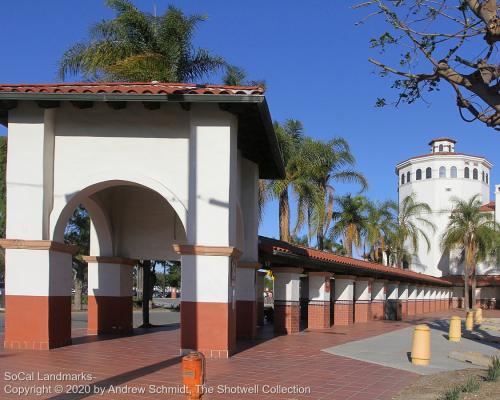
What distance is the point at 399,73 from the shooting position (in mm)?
10242

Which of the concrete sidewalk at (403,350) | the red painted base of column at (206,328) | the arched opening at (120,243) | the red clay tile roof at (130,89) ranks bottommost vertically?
the concrete sidewalk at (403,350)

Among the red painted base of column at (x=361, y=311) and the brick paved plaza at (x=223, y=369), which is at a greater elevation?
the brick paved plaza at (x=223, y=369)

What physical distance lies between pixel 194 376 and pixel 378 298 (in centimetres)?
2790

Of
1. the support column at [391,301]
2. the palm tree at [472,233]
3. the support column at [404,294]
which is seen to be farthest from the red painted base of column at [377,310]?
the palm tree at [472,233]

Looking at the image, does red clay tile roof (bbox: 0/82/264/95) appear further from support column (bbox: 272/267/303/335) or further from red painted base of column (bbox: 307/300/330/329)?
red painted base of column (bbox: 307/300/330/329)

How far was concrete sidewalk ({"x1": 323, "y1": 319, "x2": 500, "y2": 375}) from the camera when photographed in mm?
12703

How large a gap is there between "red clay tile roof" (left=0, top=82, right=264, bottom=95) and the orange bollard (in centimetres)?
744

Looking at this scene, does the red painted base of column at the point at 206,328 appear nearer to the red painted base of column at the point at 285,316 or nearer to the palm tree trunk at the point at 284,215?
the red painted base of column at the point at 285,316

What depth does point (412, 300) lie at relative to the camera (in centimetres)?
4078

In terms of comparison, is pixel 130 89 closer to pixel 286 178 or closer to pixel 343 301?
pixel 343 301

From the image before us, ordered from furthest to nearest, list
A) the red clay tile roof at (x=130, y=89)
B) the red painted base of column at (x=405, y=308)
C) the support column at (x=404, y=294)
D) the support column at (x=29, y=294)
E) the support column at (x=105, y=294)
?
1. the support column at (x=404, y=294)
2. the red painted base of column at (x=405, y=308)
3. the support column at (x=105, y=294)
4. the support column at (x=29, y=294)
5. the red clay tile roof at (x=130, y=89)

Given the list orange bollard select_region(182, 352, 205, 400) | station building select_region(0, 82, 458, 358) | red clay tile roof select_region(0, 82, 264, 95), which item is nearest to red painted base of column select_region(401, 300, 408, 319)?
station building select_region(0, 82, 458, 358)

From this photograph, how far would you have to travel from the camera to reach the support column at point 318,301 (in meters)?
22.8

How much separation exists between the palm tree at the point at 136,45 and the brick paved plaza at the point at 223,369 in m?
11.1
